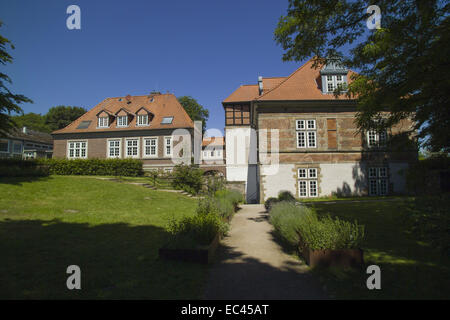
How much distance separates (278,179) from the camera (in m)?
19.9

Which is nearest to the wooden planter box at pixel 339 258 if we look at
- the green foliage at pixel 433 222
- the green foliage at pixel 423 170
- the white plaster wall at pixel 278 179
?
the green foliage at pixel 433 222

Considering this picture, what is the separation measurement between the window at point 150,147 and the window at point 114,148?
352 centimetres

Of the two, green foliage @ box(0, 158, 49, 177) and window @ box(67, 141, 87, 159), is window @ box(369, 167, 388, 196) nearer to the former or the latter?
green foliage @ box(0, 158, 49, 177)

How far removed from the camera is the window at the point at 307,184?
19969 millimetres

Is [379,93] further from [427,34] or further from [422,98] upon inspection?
[427,34]

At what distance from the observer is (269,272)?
5113 mm

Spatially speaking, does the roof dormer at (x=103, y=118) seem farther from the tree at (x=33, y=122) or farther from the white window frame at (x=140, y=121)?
the tree at (x=33, y=122)

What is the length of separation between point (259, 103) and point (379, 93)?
12.7m

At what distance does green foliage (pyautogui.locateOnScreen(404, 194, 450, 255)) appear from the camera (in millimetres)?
6223

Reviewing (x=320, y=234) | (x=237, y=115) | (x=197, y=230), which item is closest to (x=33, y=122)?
(x=237, y=115)

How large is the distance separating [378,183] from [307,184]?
230 inches

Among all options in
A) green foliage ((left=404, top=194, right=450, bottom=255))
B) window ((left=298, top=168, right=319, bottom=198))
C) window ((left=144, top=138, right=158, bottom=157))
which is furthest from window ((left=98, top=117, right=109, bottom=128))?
green foliage ((left=404, top=194, right=450, bottom=255))

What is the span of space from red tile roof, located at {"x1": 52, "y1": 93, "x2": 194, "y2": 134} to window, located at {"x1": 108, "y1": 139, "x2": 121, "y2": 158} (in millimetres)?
1621

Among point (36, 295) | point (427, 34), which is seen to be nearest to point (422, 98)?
point (427, 34)
